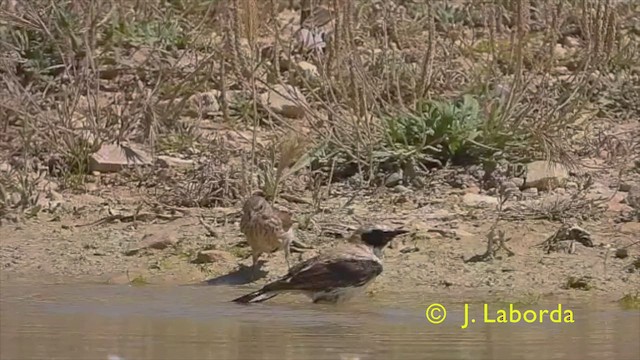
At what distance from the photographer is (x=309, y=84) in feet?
36.3

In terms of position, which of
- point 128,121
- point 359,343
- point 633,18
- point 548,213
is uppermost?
point 633,18

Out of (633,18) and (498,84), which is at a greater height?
(633,18)

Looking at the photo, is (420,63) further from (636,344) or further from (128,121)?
(636,344)

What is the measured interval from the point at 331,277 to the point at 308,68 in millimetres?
3341

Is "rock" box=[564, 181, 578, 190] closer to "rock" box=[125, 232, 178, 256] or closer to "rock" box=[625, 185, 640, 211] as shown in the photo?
"rock" box=[625, 185, 640, 211]

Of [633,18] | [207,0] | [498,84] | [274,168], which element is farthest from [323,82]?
[633,18]

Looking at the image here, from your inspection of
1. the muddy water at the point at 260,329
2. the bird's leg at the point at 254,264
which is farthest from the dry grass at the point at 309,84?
the muddy water at the point at 260,329

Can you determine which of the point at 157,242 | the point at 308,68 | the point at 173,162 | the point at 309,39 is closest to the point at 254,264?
the point at 157,242

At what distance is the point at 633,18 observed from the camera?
40.8ft

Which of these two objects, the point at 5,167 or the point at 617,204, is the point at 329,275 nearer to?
the point at 617,204

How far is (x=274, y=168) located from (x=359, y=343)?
3.16 meters

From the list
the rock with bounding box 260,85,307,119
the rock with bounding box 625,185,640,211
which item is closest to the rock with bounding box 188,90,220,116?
the rock with bounding box 260,85,307,119

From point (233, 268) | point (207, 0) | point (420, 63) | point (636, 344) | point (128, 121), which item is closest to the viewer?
point (636, 344)

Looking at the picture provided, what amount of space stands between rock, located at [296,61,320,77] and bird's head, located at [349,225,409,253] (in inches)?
99.6
